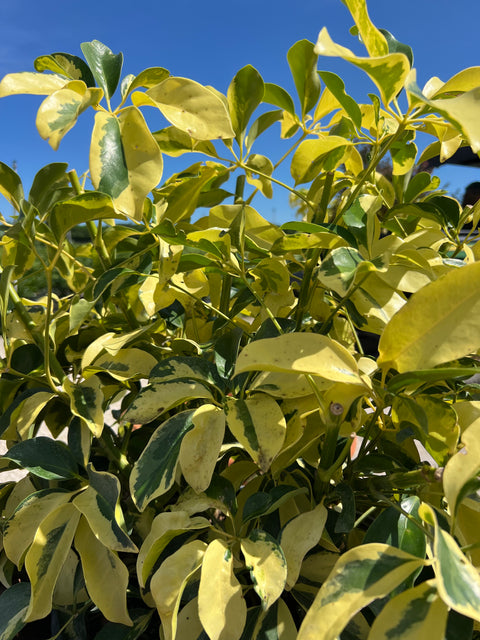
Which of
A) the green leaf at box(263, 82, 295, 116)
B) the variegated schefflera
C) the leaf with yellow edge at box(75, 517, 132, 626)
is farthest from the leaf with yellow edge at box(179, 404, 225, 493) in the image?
the green leaf at box(263, 82, 295, 116)

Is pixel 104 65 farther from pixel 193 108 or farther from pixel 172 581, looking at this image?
pixel 172 581

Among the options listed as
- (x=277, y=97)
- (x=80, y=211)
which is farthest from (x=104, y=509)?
(x=277, y=97)

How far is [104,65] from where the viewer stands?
468mm

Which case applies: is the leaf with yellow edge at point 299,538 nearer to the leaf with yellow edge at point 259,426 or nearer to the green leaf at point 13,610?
the leaf with yellow edge at point 259,426

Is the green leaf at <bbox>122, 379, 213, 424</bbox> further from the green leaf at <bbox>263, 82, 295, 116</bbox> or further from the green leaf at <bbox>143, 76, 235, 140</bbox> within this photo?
the green leaf at <bbox>263, 82, 295, 116</bbox>

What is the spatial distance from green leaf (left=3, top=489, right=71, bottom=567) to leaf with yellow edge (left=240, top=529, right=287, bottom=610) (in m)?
0.20

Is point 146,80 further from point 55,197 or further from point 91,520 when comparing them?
point 91,520

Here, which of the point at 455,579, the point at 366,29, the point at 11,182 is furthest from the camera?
the point at 11,182

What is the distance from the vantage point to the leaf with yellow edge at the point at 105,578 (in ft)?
1.41

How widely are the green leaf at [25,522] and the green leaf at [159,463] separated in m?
0.12

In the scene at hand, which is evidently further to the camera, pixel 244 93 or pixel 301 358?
pixel 244 93

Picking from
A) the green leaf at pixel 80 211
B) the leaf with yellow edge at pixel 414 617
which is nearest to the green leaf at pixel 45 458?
the green leaf at pixel 80 211

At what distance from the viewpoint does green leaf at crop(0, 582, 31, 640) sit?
0.46 m

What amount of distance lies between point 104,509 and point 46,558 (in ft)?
0.22
